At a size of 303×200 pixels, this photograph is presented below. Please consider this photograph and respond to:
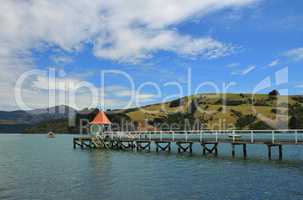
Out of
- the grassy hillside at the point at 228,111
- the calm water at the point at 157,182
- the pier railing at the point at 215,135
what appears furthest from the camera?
the grassy hillside at the point at 228,111

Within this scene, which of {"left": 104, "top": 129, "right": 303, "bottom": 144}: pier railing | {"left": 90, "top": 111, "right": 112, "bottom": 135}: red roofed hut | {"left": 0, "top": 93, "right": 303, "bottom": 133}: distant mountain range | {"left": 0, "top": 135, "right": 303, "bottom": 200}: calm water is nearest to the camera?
{"left": 0, "top": 135, "right": 303, "bottom": 200}: calm water

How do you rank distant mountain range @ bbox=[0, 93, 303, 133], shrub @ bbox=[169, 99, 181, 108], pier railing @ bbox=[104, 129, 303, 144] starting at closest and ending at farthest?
pier railing @ bbox=[104, 129, 303, 144] < distant mountain range @ bbox=[0, 93, 303, 133] < shrub @ bbox=[169, 99, 181, 108]

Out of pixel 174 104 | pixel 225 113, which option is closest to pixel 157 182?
pixel 225 113

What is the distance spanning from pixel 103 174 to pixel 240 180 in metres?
11.3

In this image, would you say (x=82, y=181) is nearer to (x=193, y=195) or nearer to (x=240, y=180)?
(x=193, y=195)

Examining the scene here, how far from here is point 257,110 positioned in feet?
524

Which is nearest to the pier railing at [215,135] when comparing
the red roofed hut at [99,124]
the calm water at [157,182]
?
the red roofed hut at [99,124]

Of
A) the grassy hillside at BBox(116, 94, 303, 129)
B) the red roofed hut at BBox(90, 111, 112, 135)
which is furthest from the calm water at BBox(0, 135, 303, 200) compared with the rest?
the grassy hillside at BBox(116, 94, 303, 129)

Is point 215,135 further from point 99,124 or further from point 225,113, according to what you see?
point 225,113

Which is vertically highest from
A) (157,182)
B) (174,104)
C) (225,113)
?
(174,104)

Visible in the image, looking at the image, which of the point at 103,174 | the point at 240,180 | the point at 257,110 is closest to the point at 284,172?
the point at 240,180

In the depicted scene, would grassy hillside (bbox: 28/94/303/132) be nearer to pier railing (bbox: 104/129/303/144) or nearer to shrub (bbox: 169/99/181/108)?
shrub (bbox: 169/99/181/108)

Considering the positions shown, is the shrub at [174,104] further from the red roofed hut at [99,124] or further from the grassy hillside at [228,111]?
the red roofed hut at [99,124]

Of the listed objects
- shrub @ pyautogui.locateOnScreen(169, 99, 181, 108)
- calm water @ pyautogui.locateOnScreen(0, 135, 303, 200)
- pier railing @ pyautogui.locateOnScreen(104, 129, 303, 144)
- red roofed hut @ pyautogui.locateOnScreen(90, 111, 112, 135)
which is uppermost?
shrub @ pyautogui.locateOnScreen(169, 99, 181, 108)
